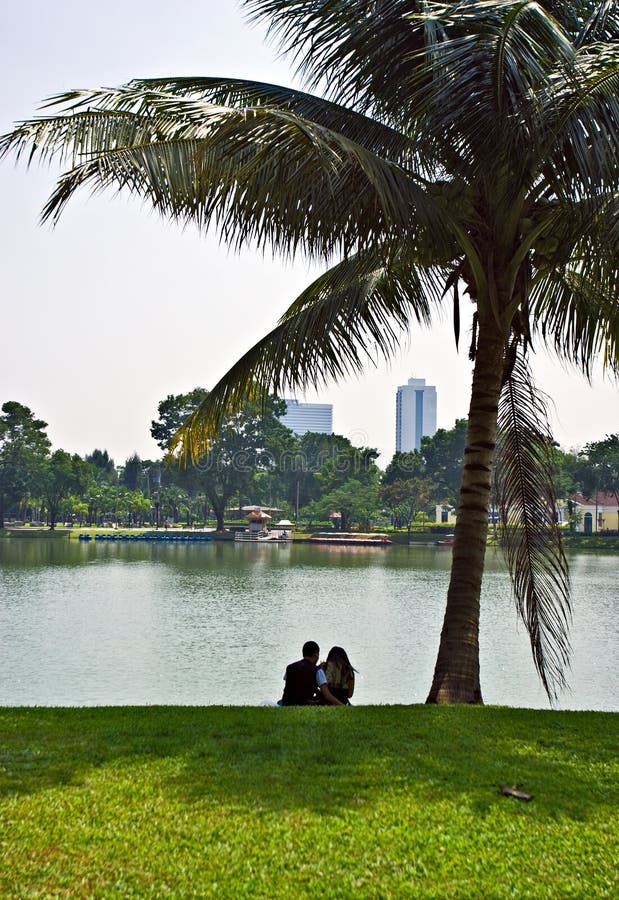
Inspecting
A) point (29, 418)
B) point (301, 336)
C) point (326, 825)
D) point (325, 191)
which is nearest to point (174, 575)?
point (301, 336)

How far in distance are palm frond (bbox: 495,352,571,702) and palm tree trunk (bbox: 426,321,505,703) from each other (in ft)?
0.62

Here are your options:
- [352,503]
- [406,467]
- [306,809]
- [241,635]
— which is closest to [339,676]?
[306,809]

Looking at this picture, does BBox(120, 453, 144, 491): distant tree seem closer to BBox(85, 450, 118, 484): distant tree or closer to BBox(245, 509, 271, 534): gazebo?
BBox(85, 450, 118, 484): distant tree

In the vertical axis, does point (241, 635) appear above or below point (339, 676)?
A: below

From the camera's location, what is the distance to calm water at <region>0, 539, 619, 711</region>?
11.2 metres

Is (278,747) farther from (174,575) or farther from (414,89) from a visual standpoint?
(174,575)

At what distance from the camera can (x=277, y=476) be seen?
7806 cm

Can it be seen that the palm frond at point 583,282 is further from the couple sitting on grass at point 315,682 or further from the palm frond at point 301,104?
the couple sitting on grass at point 315,682

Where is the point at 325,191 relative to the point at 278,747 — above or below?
above

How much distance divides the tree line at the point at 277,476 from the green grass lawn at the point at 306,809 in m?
54.0

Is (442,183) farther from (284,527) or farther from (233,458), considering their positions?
(284,527)

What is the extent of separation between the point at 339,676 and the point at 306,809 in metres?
3.19

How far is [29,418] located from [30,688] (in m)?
63.7

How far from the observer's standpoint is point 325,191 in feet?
19.6
